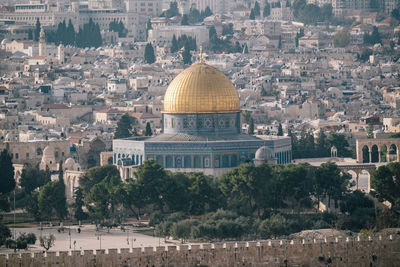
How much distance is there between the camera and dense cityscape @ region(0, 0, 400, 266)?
62.0m

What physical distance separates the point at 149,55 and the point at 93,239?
94117 millimetres

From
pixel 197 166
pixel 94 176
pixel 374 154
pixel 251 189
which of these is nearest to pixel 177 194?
pixel 251 189

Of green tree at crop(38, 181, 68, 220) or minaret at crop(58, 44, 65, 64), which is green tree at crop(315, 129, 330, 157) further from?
minaret at crop(58, 44, 65, 64)

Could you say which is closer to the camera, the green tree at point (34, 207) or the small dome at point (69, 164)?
the green tree at point (34, 207)

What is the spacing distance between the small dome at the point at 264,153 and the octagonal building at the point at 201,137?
3.27 feet

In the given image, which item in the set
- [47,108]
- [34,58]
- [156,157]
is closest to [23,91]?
[47,108]

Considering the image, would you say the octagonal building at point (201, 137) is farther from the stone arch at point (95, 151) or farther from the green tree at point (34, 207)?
the stone arch at point (95, 151)

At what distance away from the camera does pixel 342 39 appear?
7338 inches

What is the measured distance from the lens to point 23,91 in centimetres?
13462

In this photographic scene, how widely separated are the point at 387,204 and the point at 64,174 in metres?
18.7

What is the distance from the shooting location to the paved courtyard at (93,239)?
69.4m

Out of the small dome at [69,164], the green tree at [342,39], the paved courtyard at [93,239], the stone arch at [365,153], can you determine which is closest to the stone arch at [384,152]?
the stone arch at [365,153]

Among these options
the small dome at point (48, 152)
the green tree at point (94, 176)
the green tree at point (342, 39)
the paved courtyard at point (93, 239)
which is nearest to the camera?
the paved courtyard at point (93, 239)

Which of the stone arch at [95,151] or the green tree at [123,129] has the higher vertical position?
the green tree at [123,129]
